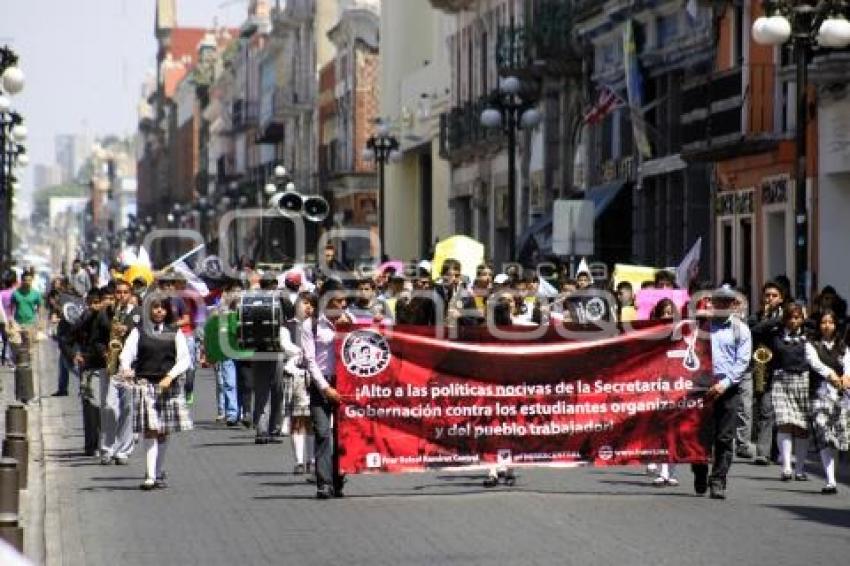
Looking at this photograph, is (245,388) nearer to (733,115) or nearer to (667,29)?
(733,115)

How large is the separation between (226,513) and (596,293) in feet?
24.4

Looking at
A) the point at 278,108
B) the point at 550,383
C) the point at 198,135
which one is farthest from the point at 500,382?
the point at 198,135

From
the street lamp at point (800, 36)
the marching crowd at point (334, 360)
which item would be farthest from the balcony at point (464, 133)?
the marching crowd at point (334, 360)

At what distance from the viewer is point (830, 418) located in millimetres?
18703

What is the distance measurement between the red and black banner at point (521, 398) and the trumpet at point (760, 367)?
225 cm

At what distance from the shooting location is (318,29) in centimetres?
9575

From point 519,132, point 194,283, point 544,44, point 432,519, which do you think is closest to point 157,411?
point 432,519

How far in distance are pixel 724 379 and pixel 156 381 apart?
439cm

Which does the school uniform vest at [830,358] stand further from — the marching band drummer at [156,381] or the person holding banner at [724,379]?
the marching band drummer at [156,381]

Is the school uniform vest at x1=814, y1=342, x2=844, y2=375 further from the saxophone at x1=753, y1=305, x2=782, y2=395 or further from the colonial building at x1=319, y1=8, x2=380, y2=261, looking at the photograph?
the colonial building at x1=319, y1=8, x2=380, y2=261

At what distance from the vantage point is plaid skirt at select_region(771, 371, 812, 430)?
1911 centimetres

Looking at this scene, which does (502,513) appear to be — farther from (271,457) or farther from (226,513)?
(271,457)

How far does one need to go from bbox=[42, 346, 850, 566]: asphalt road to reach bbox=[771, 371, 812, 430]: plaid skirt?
0.52m

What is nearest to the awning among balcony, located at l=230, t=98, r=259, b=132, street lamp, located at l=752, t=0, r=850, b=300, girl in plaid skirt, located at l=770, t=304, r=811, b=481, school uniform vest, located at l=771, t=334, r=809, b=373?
street lamp, located at l=752, t=0, r=850, b=300
